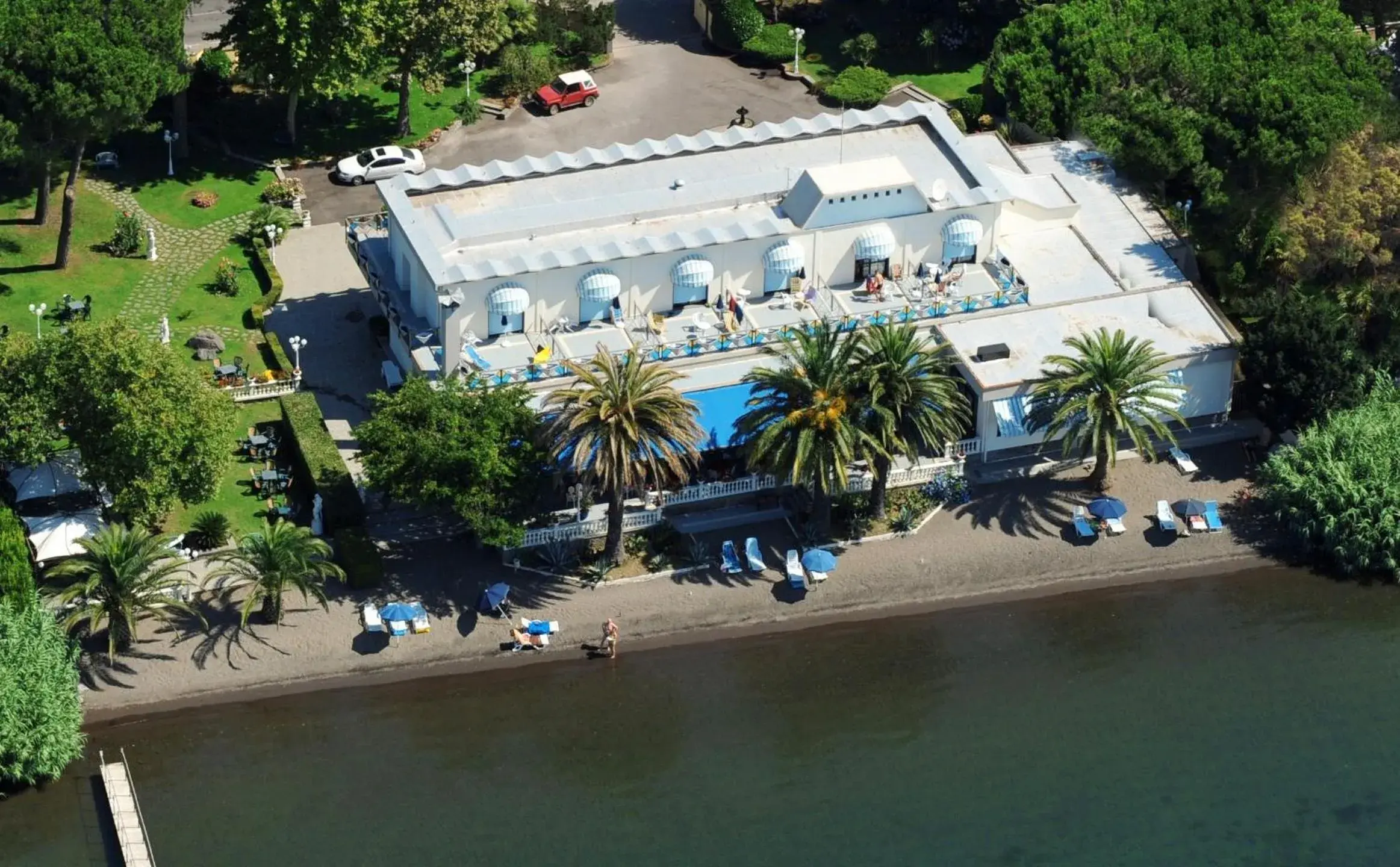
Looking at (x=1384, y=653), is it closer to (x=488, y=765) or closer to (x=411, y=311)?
(x=488, y=765)

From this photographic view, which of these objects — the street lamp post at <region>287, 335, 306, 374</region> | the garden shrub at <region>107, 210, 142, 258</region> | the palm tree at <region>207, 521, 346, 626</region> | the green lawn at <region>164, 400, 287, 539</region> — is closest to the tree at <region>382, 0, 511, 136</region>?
the garden shrub at <region>107, 210, 142, 258</region>

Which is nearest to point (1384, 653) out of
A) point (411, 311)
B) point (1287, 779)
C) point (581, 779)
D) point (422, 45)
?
point (1287, 779)

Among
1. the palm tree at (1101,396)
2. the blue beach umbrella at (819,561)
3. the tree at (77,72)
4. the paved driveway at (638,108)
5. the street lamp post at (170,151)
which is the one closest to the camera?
the blue beach umbrella at (819,561)

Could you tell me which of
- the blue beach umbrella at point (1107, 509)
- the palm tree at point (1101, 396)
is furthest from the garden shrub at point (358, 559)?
the blue beach umbrella at point (1107, 509)

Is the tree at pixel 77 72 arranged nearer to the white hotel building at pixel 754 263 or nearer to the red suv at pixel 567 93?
the white hotel building at pixel 754 263

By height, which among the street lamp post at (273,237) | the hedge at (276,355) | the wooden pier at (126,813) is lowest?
the wooden pier at (126,813)

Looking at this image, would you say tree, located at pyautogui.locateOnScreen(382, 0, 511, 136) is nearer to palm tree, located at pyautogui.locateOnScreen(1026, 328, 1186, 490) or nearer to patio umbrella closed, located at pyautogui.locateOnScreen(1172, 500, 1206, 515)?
palm tree, located at pyautogui.locateOnScreen(1026, 328, 1186, 490)

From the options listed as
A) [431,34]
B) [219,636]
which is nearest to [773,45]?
[431,34]

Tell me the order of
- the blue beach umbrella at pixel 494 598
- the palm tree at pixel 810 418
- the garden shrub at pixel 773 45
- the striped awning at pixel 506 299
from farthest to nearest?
the garden shrub at pixel 773 45, the striped awning at pixel 506 299, the blue beach umbrella at pixel 494 598, the palm tree at pixel 810 418
